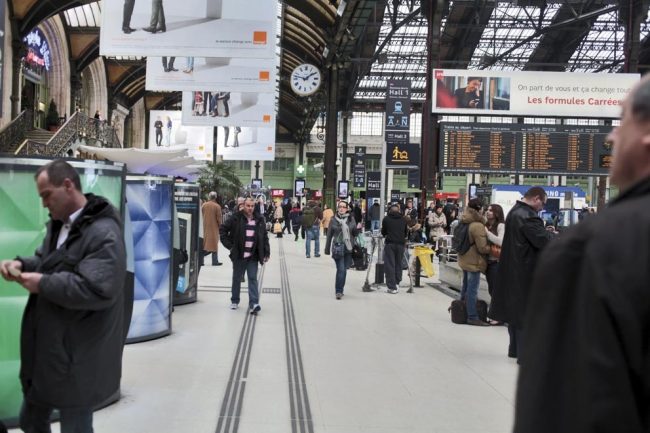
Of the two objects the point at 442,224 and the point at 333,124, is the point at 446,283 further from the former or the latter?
the point at 333,124

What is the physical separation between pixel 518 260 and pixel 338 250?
18.3 feet

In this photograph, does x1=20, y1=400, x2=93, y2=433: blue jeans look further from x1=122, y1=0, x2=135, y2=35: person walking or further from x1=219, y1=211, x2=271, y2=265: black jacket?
x1=122, y1=0, x2=135, y2=35: person walking

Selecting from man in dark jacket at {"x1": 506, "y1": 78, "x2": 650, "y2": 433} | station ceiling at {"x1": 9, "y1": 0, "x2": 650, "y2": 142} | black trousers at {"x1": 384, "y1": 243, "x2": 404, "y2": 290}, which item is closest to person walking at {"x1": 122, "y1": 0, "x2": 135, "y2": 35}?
black trousers at {"x1": 384, "y1": 243, "x2": 404, "y2": 290}

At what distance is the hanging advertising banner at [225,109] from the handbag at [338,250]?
5438 mm

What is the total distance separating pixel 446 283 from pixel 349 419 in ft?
29.5

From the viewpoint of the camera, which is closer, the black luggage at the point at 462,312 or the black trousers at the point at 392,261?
the black luggage at the point at 462,312

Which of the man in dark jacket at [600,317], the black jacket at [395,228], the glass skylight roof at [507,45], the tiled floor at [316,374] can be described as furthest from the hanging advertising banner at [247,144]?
the man in dark jacket at [600,317]

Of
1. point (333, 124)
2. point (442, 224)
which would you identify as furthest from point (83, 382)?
point (333, 124)

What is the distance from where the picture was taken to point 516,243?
6.10m

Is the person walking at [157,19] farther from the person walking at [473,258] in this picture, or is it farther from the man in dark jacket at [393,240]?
the person walking at [473,258]

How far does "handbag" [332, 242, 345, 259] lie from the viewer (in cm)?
1136

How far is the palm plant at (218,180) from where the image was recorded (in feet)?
97.1

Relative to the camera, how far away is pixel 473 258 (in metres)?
8.70

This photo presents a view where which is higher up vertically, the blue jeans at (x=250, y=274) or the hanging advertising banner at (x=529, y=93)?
the hanging advertising banner at (x=529, y=93)
